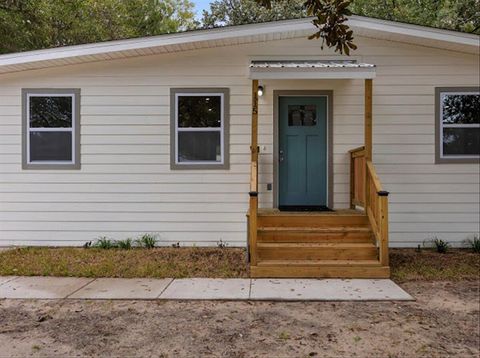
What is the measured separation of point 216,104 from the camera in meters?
7.10

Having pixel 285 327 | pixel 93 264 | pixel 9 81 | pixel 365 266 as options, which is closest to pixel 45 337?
pixel 285 327

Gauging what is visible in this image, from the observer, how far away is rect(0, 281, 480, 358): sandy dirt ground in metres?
3.27

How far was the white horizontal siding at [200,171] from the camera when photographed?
7.03m

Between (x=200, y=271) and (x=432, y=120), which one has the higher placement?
(x=432, y=120)

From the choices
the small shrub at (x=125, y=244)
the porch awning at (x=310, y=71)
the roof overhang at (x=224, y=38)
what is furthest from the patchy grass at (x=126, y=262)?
the roof overhang at (x=224, y=38)

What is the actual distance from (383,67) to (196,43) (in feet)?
10.3

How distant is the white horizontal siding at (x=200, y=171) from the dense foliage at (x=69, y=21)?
6693 millimetres

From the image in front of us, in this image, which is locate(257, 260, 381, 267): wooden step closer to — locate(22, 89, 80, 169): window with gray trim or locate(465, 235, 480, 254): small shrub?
locate(465, 235, 480, 254): small shrub

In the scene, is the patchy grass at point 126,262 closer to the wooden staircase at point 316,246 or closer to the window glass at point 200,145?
the wooden staircase at point 316,246

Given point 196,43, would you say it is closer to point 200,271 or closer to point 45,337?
point 200,271

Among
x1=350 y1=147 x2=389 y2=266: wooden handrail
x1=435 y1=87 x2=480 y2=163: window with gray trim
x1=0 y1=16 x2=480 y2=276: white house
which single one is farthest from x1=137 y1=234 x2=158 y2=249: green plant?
x1=435 y1=87 x2=480 y2=163: window with gray trim

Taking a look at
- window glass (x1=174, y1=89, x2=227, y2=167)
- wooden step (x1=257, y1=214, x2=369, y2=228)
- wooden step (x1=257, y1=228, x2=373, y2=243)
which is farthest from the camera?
window glass (x1=174, y1=89, x2=227, y2=167)

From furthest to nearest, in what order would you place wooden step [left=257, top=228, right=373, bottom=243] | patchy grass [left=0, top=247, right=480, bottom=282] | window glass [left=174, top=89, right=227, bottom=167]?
window glass [left=174, top=89, right=227, bottom=167] → wooden step [left=257, top=228, right=373, bottom=243] → patchy grass [left=0, top=247, right=480, bottom=282]

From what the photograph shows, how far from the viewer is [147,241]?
7.03 metres
